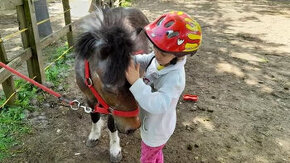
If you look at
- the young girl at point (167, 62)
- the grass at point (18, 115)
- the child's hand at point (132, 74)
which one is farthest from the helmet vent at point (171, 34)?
the grass at point (18, 115)

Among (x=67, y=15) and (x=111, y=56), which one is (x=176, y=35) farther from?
(x=67, y=15)

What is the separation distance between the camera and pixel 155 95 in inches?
64.2

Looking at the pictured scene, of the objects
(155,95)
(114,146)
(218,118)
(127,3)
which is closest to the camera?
(155,95)

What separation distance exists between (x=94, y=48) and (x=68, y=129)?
5.47ft

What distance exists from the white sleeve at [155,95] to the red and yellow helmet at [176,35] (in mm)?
200

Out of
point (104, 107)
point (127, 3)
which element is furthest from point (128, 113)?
point (127, 3)

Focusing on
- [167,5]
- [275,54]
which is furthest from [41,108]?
[167,5]

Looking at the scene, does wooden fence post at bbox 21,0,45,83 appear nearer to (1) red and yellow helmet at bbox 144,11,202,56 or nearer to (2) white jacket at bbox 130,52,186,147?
(2) white jacket at bbox 130,52,186,147

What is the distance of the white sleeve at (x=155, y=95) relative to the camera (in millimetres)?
1614

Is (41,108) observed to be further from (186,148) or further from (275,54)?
(275,54)

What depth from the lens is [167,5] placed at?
9766mm

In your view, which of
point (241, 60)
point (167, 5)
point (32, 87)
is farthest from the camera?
point (167, 5)

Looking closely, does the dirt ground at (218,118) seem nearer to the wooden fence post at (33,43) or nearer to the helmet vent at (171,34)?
the wooden fence post at (33,43)

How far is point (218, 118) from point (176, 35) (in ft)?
6.95
